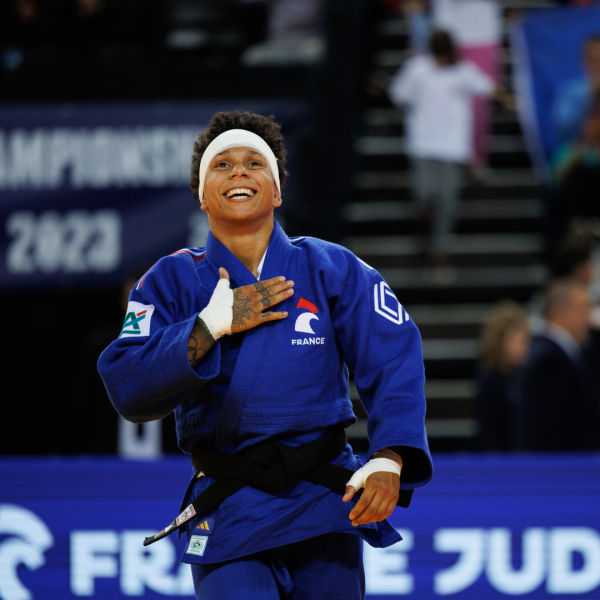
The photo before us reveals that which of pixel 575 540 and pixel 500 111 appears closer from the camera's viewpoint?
pixel 575 540

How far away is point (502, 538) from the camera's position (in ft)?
14.9

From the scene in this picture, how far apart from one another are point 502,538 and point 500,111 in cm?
601

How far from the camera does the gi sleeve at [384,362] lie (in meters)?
2.57

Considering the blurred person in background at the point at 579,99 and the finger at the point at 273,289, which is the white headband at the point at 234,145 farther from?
the blurred person in background at the point at 579,99

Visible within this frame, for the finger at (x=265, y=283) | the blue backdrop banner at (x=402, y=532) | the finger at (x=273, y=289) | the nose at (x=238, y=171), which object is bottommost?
the blue backdrop banner at (x=402, y=532)

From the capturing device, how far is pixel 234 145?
9.07 ft

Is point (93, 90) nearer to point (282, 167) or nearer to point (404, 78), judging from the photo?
point (404, 78)

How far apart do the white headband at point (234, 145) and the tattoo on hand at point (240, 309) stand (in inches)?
16.0

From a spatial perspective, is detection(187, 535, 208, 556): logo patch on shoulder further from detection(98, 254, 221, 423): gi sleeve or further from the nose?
the nose

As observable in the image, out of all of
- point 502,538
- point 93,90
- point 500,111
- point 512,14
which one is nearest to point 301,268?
point 502,538

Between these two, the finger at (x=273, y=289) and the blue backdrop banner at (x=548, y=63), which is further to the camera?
the blue backdrop banner at (x=548, y=63)

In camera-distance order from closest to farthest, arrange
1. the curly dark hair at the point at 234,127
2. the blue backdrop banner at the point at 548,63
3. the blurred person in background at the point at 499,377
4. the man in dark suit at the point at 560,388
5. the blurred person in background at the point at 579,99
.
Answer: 1. the curly dark hair at the point at 234,127
2. the man in dark suit at the point at 560,388
3. the blurred person in background at the point at 499,377
4. the blurred person in background at the point at 579,99
5. the blue backdrop banner at the point at 548,63

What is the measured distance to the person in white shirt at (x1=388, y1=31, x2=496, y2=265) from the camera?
789 cm

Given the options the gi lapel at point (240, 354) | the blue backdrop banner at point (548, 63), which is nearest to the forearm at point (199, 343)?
the gi lapel at point (240, 354)
